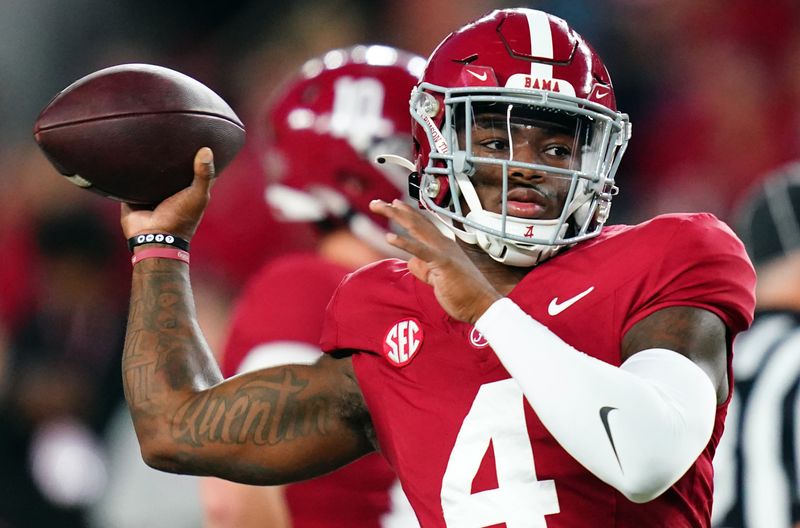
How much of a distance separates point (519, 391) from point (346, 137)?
1.24m

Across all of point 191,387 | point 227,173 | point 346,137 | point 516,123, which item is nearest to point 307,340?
point 346,137

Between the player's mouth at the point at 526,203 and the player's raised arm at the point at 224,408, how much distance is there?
35 cm

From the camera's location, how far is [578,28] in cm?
435

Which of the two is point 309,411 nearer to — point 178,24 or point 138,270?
point 138,270

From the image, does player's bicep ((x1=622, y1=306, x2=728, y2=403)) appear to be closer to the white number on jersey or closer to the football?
the football

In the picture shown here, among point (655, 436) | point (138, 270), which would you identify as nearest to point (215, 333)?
point (138, 270)

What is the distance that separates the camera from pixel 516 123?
1.68m

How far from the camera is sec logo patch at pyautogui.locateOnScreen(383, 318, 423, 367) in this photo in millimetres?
1658

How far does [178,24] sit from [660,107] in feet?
6.54

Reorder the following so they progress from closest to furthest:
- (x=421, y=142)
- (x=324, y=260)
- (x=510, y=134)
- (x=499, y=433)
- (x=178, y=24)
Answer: (x=499, y=433), (x=510, y=134), (x=421, y=142), (x=324, y=260), (x=178, y=24)

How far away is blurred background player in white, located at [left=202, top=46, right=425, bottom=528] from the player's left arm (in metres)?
0.94

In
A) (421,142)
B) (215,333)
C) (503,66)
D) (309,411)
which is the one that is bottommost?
(215,333)

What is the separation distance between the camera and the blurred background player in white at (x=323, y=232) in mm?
2371

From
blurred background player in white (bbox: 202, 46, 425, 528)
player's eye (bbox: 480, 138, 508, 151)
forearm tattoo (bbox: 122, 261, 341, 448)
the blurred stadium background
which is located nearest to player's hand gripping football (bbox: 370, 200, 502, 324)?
player's eye (bbox: 480, 138, 508, 151)
